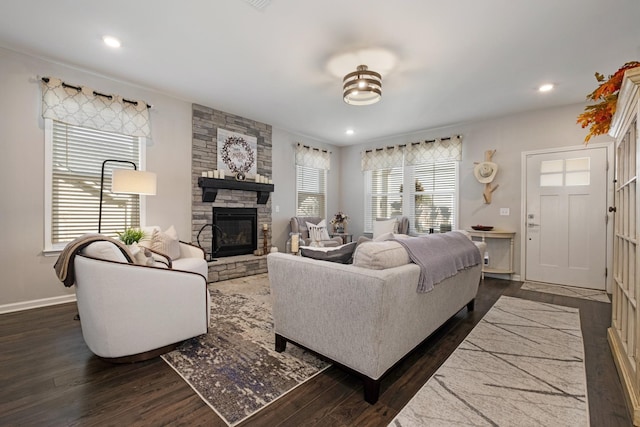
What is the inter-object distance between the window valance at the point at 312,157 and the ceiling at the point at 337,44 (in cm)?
189

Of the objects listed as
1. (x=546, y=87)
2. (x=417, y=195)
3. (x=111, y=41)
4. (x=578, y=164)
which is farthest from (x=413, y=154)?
(x=111, y=41)

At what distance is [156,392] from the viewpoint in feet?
5.58

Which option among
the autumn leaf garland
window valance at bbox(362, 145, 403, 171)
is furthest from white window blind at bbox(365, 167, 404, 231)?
the autumn leaf garland

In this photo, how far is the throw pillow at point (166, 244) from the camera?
3282mm

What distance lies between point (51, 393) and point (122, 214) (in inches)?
101

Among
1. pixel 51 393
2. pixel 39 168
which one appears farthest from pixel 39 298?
pixel 51 393

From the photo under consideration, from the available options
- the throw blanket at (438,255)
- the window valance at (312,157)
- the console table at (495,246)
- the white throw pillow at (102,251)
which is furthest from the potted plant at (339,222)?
the white throw pillow at (102,251)

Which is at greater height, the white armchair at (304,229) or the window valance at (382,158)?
the window valance at (382,158)

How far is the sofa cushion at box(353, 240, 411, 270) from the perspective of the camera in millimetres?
1664

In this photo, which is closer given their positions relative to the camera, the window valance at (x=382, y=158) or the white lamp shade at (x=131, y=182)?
the white lamp shade at (x=131, y=182)

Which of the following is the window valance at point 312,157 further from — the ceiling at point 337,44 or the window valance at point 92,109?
the window valance at point 92,109

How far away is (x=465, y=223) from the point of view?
5180 mm

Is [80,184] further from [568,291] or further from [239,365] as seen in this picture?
[568,291]

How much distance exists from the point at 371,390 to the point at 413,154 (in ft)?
16.3
